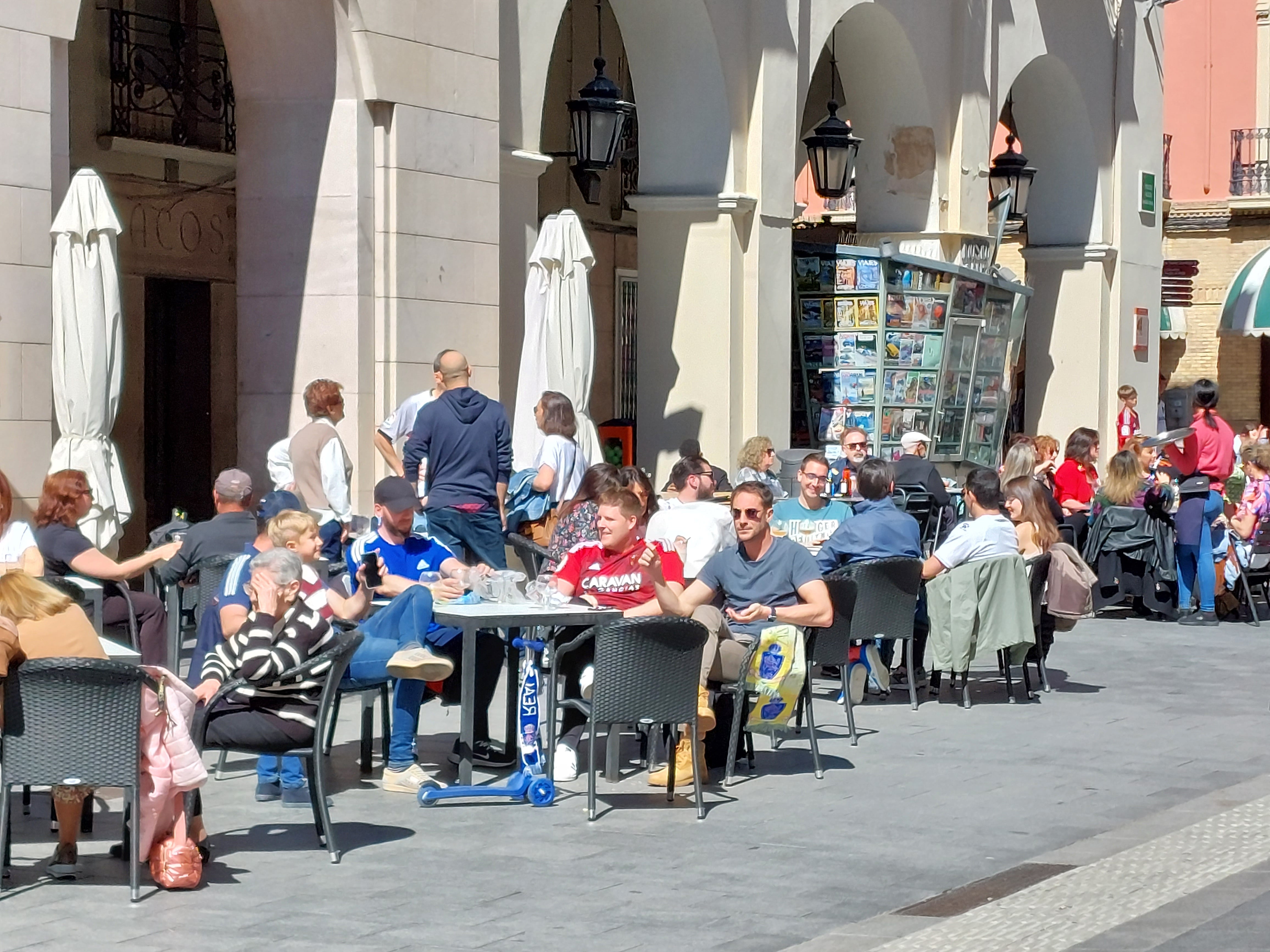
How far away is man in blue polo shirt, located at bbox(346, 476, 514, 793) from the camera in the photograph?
26.9 ft

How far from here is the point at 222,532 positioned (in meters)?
9.85

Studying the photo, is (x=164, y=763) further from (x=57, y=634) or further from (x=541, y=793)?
(x=541, y=793)

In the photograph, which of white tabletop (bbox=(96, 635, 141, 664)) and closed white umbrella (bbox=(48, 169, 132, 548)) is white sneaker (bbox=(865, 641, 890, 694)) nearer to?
closed white umbrella (bbox=(48, 169, 132, 548))

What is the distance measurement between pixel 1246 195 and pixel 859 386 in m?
18.6

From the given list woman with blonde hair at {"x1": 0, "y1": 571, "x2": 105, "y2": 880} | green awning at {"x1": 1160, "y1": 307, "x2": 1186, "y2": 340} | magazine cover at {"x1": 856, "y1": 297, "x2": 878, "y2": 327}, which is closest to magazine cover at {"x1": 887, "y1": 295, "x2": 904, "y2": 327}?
magazine cover at {"x1": 856, "y1": 297, "x2": 878, "y2": 327}

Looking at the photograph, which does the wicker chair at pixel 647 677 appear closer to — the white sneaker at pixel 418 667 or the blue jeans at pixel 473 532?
the white sneaker at pixel 418 667

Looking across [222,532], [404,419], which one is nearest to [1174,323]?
[404,419]

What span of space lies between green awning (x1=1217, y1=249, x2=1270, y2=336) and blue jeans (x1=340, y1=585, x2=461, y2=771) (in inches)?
1010

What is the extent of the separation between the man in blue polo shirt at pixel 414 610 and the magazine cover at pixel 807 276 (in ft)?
30.4

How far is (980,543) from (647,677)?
368cm

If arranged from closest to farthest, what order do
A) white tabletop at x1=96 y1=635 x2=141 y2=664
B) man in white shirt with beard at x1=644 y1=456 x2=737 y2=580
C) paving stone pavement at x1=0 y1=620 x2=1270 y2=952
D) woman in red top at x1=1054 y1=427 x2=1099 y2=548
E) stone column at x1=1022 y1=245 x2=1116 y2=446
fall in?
paving stone pavement at x1=0 y1=620 x2=1270 y2=952 < white tabletop at x1=96 y1=635 x2=141 y2=664 < man in white shirt with beard at x1=644 y1=456 x2=737 y2=580 < woman in red top at x1=1054 y1=427 x2=1099 y2=548 < stone column at x1=1022 y1=245 x2=1116 y2=446

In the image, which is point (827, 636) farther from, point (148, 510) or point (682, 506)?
point (148, 510)

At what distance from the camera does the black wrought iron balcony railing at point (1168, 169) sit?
113 ft

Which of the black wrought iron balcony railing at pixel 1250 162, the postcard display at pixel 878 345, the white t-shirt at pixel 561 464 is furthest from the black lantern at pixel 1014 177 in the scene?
the black wrought iron balcony railing at pixel 1250 162
